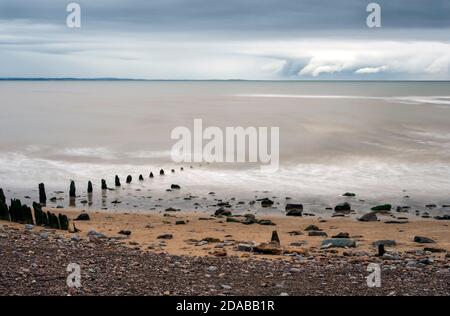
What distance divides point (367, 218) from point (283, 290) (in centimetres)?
1863

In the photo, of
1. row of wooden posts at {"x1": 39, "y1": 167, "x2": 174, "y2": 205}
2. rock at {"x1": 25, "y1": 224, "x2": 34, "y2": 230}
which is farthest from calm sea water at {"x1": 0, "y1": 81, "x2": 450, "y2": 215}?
rock at {"x1": 25, "y1": 224, "x2": 34, "y2": 230}

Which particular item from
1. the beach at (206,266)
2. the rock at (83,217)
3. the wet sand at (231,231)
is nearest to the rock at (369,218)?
the wet sand at (231,231)

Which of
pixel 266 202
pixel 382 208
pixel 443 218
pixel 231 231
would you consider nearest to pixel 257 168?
pixel 266 202

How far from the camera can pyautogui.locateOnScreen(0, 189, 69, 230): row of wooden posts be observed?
77.4 feet

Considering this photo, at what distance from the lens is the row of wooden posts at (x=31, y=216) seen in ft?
77.4

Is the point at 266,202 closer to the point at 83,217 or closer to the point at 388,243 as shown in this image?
the point at 83,217

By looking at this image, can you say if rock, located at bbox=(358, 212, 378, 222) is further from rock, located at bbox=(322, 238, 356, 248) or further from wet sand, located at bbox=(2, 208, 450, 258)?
rock, located at bbox=(322, 238, 356, 248)

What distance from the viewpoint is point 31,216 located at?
2466cm

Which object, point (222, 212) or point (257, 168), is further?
point (257, 168)

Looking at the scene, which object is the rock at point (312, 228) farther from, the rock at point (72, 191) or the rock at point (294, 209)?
the rock at point (72, 191)

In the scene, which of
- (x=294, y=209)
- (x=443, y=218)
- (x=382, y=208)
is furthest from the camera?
(x=382, y=208)

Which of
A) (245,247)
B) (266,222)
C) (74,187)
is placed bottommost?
(266,222)

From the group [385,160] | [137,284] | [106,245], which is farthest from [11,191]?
[385,160]

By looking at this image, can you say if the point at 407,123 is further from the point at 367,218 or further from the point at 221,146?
the point at 367,218
